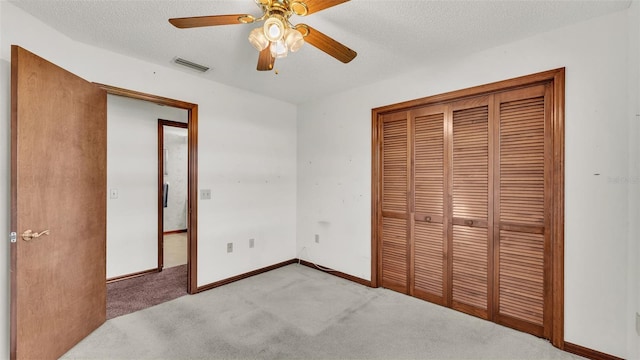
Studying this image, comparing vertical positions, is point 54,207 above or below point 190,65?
below

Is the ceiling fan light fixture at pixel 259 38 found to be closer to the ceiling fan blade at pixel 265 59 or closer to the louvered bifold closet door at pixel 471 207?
the ceiling fan blade at pixel 265 59

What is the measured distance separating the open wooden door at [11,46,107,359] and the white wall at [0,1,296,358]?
17 cm

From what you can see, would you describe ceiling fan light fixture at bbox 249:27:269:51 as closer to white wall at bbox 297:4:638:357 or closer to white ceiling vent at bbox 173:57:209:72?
white ceiling vent at bbox 173:57:209:72

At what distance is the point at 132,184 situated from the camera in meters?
3.61

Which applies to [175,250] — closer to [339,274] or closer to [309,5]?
[339,274]

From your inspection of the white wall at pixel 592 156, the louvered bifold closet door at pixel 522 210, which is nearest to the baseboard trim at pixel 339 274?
the louvered bifold closet door at pixel 522 210

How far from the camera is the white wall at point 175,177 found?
246 inches

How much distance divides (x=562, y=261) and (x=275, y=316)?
92.4 inches

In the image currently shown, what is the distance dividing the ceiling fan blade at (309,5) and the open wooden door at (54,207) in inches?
65.8

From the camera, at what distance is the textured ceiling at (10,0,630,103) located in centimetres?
184

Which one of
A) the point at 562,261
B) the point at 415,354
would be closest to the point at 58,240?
the point at 415,354

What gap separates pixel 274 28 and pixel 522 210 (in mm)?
2329

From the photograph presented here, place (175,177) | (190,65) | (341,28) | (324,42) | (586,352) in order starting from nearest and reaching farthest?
(324,42) < (586,352) < (341,28) < (190,65) < (175,177)

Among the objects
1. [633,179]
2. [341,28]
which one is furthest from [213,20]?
[633,179]
